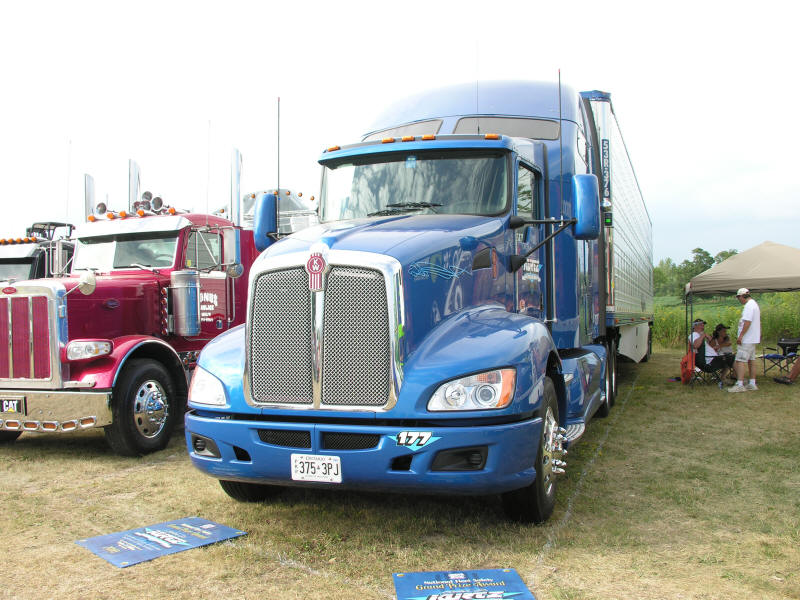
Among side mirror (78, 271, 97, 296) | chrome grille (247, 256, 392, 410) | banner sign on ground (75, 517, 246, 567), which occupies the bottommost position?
banner sign on ground (75, 517, 246, 567)

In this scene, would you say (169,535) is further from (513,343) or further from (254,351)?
(513,343)

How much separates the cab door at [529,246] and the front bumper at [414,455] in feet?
5.62

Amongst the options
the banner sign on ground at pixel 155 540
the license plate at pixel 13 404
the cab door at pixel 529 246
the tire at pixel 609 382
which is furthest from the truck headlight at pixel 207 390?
the tire at pixel 609 382

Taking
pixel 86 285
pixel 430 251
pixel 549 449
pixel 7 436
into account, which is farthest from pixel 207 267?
pixel 549 449

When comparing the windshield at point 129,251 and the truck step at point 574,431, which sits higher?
the windshield at point 129,251

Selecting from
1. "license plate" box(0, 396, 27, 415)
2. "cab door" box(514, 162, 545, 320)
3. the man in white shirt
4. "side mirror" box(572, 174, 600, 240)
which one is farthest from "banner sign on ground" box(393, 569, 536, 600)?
the man in white shirt

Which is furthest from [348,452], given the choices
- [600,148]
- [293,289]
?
[600,148]

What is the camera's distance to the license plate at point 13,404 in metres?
6.81

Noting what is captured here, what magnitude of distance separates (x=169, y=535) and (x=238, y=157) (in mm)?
6141

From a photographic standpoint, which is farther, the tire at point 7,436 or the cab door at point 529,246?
the tire at point 7,436

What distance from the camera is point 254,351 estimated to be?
4.40 meters

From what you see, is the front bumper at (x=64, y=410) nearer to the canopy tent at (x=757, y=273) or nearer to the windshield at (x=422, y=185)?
the windshield at (x=422, y=185)

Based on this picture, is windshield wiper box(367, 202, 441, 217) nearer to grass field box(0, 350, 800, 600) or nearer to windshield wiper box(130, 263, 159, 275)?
grass field box(0, 350, 800, 600)

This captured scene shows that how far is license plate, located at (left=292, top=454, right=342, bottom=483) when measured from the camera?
159 inches
